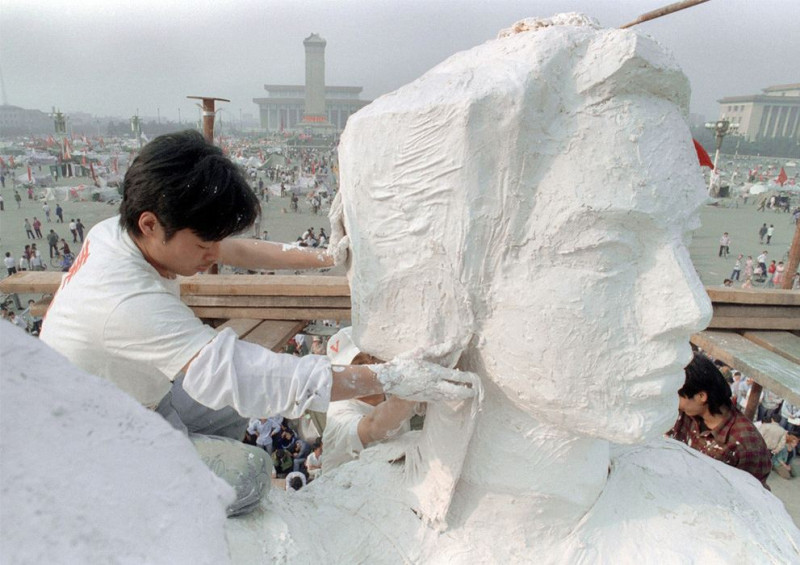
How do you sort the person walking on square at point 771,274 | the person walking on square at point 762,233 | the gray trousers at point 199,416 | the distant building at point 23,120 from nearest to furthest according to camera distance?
the gray trousers at point 199,416 → the person walking on square at point 771,274 → the person walking on square at point 762,233 → the distant building at point 23,120

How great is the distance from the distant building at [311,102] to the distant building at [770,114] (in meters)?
37.0

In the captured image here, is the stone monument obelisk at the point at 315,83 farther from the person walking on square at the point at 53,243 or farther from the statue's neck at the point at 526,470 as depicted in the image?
the statue's neck at the point at 526,470

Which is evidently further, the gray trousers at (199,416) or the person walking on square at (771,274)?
the person walking on square at (771,274)

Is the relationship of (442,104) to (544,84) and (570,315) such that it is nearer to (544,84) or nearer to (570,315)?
(544,84)

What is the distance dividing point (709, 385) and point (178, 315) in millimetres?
2433

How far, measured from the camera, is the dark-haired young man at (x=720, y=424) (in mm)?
2588

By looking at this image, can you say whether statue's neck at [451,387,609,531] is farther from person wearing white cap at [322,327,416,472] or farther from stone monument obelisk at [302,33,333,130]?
stone monument obelisk at [302,33,333,130]

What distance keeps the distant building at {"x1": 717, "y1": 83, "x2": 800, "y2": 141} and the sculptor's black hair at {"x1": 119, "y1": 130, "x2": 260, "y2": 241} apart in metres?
60.8

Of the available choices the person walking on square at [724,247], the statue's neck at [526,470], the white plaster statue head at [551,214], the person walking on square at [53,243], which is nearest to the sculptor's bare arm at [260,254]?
the white plaster statue head at [551,214]

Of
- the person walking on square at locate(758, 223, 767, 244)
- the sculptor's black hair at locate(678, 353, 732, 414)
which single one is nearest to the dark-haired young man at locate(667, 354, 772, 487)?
the sculptor's black hair at locate(678, 353, 732, 414)

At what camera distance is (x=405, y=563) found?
152cm

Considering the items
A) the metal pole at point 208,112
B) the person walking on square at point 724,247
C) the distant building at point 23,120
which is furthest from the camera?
the distant building at point 23,120

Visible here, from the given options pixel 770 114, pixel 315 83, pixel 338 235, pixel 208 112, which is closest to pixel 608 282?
pixel 338 235

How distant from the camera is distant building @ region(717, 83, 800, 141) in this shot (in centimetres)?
5159
